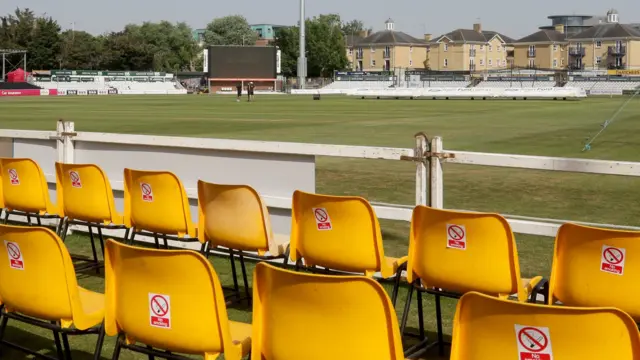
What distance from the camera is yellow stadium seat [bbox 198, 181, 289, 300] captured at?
19.7ft

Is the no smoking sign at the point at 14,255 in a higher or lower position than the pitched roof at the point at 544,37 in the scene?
lower

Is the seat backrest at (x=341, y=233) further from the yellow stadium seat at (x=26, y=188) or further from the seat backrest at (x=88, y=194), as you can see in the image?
the yellow stadium seat at (x=26, y=188)

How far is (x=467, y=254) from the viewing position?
476cm

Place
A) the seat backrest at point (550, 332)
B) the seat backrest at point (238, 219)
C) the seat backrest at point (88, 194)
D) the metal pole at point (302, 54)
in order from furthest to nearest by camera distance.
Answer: the metal pole at point (302, 54) → the seat backrest at point (88, 194) → the seat backrest at point (238, 219) → the seat backrest at point (550, 332)

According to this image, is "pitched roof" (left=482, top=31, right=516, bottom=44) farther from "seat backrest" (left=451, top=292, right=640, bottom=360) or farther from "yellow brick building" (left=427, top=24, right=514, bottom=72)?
"seat backrest" (left=451, top=292, right=640, bottom=360)

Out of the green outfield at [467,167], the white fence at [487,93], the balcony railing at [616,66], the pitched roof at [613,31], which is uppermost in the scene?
the pitched roof at [613,31]

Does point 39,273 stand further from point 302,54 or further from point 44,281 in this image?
point 302,54

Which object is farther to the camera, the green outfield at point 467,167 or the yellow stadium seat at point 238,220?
the green outfield at point 467,167

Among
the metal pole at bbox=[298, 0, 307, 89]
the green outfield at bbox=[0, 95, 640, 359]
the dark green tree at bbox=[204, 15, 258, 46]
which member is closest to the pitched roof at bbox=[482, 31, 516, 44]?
the dark green tree at bbox=[204, 15, 258, 46]

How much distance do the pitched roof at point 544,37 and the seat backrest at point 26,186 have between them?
14959cm

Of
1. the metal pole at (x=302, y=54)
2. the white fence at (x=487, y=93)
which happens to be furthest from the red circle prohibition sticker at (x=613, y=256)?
the metal pole at (x=302, y=54)

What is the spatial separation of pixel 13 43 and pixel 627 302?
111m

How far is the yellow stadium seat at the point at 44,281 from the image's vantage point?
412cm

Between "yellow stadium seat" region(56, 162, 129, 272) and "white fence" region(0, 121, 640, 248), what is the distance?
1.42 meters
